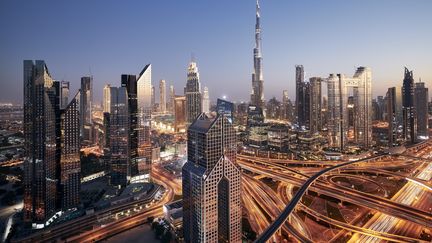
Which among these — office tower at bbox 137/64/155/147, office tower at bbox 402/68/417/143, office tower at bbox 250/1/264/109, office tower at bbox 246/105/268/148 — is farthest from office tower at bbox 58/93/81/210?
office tower at bbox 250/1/264/109

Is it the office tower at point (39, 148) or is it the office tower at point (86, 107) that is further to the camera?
the office tower at point (86, 107)

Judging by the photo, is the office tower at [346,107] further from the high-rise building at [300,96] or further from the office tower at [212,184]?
the office tower at [212,184]

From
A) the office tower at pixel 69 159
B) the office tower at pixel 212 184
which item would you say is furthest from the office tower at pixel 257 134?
the office tower at pixel 212 184

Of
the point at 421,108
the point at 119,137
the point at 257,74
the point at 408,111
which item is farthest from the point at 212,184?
the point at 257,74

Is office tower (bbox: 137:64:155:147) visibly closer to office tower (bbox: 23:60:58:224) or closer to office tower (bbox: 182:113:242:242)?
office tower (bbox: 23:60:58:224)

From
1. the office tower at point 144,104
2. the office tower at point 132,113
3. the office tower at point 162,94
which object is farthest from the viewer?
the office tower at point 162,94
